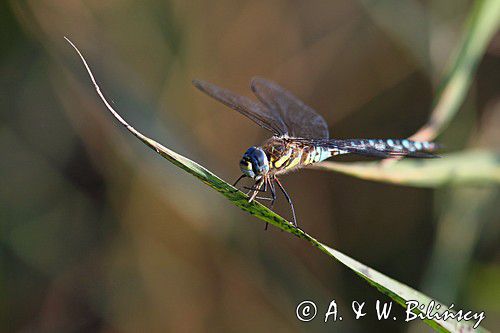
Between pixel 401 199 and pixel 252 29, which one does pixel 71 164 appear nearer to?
pixel 252 29

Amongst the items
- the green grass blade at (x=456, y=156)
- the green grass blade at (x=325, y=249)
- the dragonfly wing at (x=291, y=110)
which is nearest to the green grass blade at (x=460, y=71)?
the green grass blade at (x=456, y=156)

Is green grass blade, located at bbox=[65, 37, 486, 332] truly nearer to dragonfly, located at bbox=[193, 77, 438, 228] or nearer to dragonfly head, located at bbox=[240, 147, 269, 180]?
dragonfly, located at bbox=[193, 77, 438, 228]

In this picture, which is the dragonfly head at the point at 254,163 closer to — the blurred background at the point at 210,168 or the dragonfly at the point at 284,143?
the dragonfly at the point at 284,143

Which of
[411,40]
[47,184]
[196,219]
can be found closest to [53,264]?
[47,184]

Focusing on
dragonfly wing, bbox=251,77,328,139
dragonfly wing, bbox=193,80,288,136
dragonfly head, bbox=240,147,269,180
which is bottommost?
dragonfly head, bbox=240,147,269,180

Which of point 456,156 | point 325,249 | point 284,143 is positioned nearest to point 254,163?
point 284,143

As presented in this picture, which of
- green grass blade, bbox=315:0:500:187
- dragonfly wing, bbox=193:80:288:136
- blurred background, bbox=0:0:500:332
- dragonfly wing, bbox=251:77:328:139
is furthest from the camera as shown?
blurred background, bbox=0:0:500:332

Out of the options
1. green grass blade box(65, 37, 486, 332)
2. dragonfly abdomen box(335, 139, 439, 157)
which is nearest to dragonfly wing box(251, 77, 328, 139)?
dragonfly abdomen box(335, 139, 439, 157)
